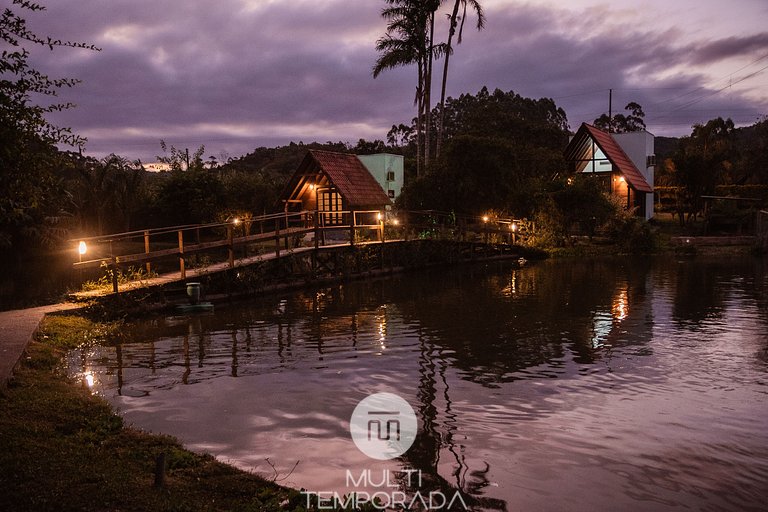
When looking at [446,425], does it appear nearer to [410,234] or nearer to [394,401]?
[394,401]

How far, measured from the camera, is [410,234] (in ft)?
104

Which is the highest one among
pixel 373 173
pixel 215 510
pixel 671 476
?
pixel 373 173

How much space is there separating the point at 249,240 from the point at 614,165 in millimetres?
32716

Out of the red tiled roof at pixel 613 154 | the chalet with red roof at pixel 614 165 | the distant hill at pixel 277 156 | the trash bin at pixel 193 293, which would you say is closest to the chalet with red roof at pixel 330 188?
the red tiled roof at pixel 613 154

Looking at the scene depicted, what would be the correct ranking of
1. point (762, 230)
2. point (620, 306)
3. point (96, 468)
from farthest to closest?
point (762, 230), point (620, 306), point (96, 468)

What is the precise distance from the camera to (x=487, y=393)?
31.5 ft

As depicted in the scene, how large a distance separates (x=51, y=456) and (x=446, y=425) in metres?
4.69

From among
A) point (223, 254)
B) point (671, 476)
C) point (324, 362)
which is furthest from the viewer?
point (223, 254)

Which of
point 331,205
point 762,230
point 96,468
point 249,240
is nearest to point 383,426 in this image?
point 96,468

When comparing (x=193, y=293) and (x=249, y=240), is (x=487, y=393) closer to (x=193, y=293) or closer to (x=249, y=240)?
(x=193, y=293)

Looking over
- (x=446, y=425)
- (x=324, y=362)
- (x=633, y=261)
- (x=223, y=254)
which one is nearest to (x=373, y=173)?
(x=223, y=254)

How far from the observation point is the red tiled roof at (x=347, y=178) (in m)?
38.2

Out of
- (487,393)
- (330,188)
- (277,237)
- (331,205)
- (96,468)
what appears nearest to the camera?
(96,468)

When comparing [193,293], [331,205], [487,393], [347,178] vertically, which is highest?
[347,178]
